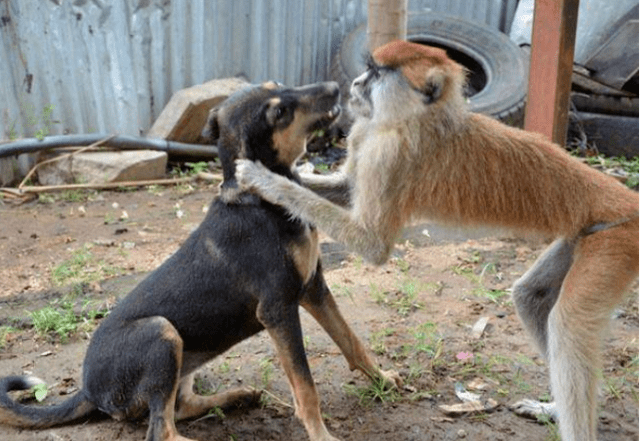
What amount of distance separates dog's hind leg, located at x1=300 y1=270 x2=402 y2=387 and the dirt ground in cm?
14

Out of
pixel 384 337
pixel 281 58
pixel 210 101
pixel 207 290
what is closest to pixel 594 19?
pixel 281 58

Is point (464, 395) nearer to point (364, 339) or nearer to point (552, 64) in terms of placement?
point (364, 339)

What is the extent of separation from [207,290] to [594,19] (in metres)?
8.78

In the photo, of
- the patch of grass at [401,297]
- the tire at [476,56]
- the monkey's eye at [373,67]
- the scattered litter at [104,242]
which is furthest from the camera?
the tire at [476,56]

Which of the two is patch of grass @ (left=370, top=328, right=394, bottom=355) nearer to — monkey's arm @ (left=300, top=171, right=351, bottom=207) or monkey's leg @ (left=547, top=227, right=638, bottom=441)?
monkey's arm @ (left=300, top=171, right=351, bottom=207)

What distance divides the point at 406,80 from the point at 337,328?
145cm

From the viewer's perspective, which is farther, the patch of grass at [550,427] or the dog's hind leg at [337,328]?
the dog's hind leg at [337,328]

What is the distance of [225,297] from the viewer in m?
3.97

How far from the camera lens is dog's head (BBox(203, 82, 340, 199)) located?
3941 mm

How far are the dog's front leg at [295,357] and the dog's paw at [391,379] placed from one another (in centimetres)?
72

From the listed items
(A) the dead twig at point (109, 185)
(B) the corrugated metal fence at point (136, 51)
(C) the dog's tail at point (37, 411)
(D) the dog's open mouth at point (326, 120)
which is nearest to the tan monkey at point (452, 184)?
(D) the dog's open mouth at point (326, 120)

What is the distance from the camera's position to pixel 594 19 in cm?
1084

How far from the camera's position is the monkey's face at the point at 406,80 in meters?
4.07

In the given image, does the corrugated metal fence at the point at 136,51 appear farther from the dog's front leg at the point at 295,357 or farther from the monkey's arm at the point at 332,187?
the dog's front leg at the point at 295,357
